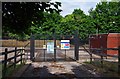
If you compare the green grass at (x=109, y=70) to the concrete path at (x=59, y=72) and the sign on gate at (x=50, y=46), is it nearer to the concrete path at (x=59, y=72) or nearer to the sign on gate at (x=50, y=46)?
the concrete path at (x=59, y=72)

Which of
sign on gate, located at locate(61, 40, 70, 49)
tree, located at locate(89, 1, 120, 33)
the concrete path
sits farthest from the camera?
tree, located at locate(89, 1, 120, 33)

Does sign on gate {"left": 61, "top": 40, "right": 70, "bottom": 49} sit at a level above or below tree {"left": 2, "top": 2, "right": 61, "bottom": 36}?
below

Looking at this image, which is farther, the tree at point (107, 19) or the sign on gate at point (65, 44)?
the tree at point (107, 19)

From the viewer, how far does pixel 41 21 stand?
40.2 feet

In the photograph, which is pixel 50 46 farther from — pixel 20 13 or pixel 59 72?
pixel 20 13

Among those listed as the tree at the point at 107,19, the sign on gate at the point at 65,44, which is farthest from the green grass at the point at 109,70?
the tree at the point at 107,19

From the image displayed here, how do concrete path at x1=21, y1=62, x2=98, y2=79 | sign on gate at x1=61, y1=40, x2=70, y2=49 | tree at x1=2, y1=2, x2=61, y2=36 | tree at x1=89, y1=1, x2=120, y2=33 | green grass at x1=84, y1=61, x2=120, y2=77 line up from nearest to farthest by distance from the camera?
tree at x1=2, y1=2, x2=61, y2=36 < concrete path at x1=21, y1=62, x2=98, y2=79 < green grass at x1=84, y1=61, x2=120, y2=77 < sign on gate at x1=61, y1=40, x2=70, y2=49 < tree at x1=89, y1=1, x2=120, y2=33

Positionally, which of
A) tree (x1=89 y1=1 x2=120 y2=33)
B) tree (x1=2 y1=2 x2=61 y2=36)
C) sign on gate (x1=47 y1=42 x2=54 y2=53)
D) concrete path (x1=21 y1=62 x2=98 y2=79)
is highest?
tree (x1=89 y1=1 x2=120 y2=33)

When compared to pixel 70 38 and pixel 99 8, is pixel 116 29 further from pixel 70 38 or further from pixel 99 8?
pixel 70 38

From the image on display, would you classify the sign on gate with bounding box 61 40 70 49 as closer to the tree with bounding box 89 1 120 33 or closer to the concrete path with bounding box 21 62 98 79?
the concrete path with bounding box 21 62 98 79

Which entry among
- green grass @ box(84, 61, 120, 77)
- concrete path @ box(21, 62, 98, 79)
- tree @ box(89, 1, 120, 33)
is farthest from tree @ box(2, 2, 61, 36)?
tree @ box(89, 1, 120, 33)

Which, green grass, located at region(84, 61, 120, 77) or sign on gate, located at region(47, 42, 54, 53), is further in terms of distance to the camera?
sign on gate, located at region(47, 42, 54, 53)

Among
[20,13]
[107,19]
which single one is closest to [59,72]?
[20,13]

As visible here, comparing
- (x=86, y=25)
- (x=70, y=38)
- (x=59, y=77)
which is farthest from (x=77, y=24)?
(x=59, y=77)
